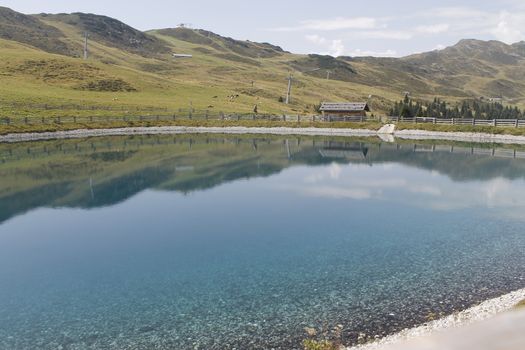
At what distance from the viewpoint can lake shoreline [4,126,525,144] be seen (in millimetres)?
93056

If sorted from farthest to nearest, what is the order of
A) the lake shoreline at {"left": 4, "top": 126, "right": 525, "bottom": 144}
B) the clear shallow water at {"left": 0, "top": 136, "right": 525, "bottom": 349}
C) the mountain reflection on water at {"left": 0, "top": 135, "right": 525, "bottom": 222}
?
the lake shoreline at {"left": 4, "top": 126, "right": 525, "bottom": 144} → the mountain reflection on water at {"left": 0, "top": 135, "right": 525, "bottom": 222} → the clear shallow water at {"left": 0, "top": 136, "right": 525, "bottom": 349}

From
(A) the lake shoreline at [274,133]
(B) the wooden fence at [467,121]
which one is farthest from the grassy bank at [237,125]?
(B) the wooden fence at [467,121]

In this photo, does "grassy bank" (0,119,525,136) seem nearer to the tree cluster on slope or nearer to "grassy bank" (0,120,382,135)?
"grassy bank" (0,120,382,135)

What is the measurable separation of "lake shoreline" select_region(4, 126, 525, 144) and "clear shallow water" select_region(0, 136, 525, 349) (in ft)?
96.3

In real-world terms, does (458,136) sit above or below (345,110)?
below

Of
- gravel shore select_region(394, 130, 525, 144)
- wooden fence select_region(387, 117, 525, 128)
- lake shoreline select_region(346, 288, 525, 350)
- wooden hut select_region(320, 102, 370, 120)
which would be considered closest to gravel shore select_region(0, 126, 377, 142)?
gravel shore select_region(394, 130, 525, 144)

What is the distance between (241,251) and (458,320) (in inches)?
574

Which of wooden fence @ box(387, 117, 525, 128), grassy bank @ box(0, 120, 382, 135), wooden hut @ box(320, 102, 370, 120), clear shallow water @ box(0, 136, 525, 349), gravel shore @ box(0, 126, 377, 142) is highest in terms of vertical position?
wooden hut @ box(320, 102, 370, 120)

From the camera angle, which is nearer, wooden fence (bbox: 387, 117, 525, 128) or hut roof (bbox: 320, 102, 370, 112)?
wooden fence (bbox: 387, 117, 525, 128)

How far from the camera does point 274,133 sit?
118 m

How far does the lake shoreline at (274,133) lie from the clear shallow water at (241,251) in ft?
96.3

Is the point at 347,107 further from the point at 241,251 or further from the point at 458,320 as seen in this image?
the point at 458,320

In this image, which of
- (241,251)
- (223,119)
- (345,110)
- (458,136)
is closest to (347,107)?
(345,110)

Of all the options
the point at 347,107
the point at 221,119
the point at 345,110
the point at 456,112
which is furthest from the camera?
the point at 347,107
